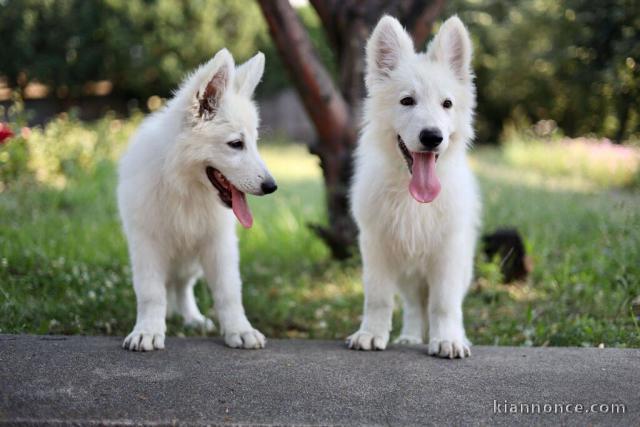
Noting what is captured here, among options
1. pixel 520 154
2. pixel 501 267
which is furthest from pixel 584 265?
pixel 520 154

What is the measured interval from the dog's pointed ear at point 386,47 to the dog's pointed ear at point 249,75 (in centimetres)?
67

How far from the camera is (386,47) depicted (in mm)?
3932

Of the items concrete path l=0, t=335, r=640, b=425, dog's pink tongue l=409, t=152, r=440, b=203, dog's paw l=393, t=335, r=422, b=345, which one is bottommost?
dog's paw l=393, t=335, r=422, b=345

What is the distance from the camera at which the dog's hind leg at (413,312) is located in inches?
167

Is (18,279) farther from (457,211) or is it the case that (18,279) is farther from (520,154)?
(520,154)

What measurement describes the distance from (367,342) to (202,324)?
1386mm

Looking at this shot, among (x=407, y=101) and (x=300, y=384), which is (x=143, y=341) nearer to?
(x=300, y=384)

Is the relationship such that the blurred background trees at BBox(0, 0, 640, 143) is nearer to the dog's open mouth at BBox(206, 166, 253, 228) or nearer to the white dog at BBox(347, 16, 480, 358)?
the white dog at BBox(347, 16, 480, 358)

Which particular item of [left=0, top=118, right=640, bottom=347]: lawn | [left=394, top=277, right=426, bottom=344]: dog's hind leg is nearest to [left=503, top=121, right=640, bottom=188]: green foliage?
[left=0, top=118, right=640, bottom=347]: lawn

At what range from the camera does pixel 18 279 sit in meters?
4.71

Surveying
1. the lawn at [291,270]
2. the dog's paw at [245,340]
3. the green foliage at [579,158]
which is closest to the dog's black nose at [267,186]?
the dog's paw at [245,340]

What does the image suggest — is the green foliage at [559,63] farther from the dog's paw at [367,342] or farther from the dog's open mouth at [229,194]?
the dog's open mouth at [229,194]

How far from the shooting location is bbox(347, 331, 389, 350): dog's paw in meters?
Answer: 3.81

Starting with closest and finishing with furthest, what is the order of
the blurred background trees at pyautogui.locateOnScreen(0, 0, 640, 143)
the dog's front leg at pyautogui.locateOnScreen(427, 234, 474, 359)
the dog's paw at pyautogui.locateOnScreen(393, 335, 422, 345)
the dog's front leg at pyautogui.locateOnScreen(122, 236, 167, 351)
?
1. the dog's front leg at pyautogui.locateOnScreen(122, 236, 167, 351)
2. the dog's front leg at pyautogui.locateOnScreen(427, 234, 474, 359)
3. the dog's paw at pyautogui.locateOnScreen(393, 335, 422, 345)
4. the blurred background trees at pyautogui.locateOnScreen(0, 0, 640, 143)
